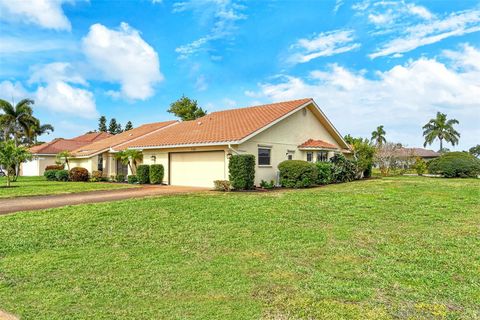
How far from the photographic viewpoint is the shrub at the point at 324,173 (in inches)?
793

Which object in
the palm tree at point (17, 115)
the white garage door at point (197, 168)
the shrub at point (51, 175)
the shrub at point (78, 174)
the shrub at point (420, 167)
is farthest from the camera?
the palm tree at point (17, 115)

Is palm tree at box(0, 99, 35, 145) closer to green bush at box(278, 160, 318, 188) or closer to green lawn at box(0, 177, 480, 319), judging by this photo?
green bush at box(278, 160, 318, 188)

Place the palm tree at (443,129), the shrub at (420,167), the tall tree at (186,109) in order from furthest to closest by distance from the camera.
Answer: the palm tree at (443,129) < the tall tree at (186,109) < the shrub at (420,167)

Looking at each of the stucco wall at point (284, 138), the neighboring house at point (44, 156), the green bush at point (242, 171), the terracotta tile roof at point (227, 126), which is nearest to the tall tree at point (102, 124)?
the neighboring house at point (44, 156)

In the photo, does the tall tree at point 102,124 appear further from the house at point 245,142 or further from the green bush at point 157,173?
the green bush at point 157,173

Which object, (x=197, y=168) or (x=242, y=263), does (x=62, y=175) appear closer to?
(x=197, y=168)

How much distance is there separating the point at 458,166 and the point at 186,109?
99.2 feet

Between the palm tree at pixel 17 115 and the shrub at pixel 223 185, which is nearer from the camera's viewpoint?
the shrub at pixel 223 185

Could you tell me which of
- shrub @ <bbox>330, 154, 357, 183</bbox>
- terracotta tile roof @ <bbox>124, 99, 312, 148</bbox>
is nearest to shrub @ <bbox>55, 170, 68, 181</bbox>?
terracotta tile roof @ <bbox>124, 99, 312, 148</bbox>

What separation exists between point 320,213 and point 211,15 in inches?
465

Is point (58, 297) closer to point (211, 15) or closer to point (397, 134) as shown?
point (211, 15)

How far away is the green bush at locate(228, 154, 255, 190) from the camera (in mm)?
17188

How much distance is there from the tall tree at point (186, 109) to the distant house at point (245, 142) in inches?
721

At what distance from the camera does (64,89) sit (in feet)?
81.3
